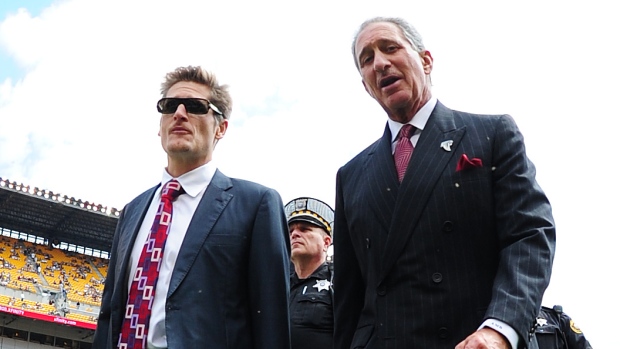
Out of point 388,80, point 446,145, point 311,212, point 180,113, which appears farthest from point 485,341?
point 311,212

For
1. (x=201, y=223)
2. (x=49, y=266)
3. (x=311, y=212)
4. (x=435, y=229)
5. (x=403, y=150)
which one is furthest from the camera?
(x=49, y=266)

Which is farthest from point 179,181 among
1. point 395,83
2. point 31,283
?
point 31,283

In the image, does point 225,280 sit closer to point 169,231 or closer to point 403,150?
point 169,231

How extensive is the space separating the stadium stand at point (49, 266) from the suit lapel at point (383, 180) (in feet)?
94.7

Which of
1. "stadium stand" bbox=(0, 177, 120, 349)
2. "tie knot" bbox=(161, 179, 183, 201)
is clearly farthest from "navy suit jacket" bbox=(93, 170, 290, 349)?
"stadium stand" bbox=(0, 177, 120, 349)

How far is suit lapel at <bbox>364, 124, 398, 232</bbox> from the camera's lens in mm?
2695

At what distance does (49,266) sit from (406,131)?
3454 centimetres

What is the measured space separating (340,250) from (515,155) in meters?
0.78

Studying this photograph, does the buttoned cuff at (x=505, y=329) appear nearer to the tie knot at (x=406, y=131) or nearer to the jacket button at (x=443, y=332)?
the jacket button at (x=443, y=332)

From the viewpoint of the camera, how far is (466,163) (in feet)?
8.60

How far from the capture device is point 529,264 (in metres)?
2.35

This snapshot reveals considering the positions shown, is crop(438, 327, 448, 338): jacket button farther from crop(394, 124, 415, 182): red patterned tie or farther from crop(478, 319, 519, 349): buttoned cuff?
crop(394, 124, 415, 182): red patterned tie

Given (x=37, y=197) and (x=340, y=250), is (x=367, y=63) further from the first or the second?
(x=37, y=197)

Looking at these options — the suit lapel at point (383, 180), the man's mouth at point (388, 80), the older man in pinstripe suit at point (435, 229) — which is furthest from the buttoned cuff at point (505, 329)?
the man's mouth at point (388, 80)
